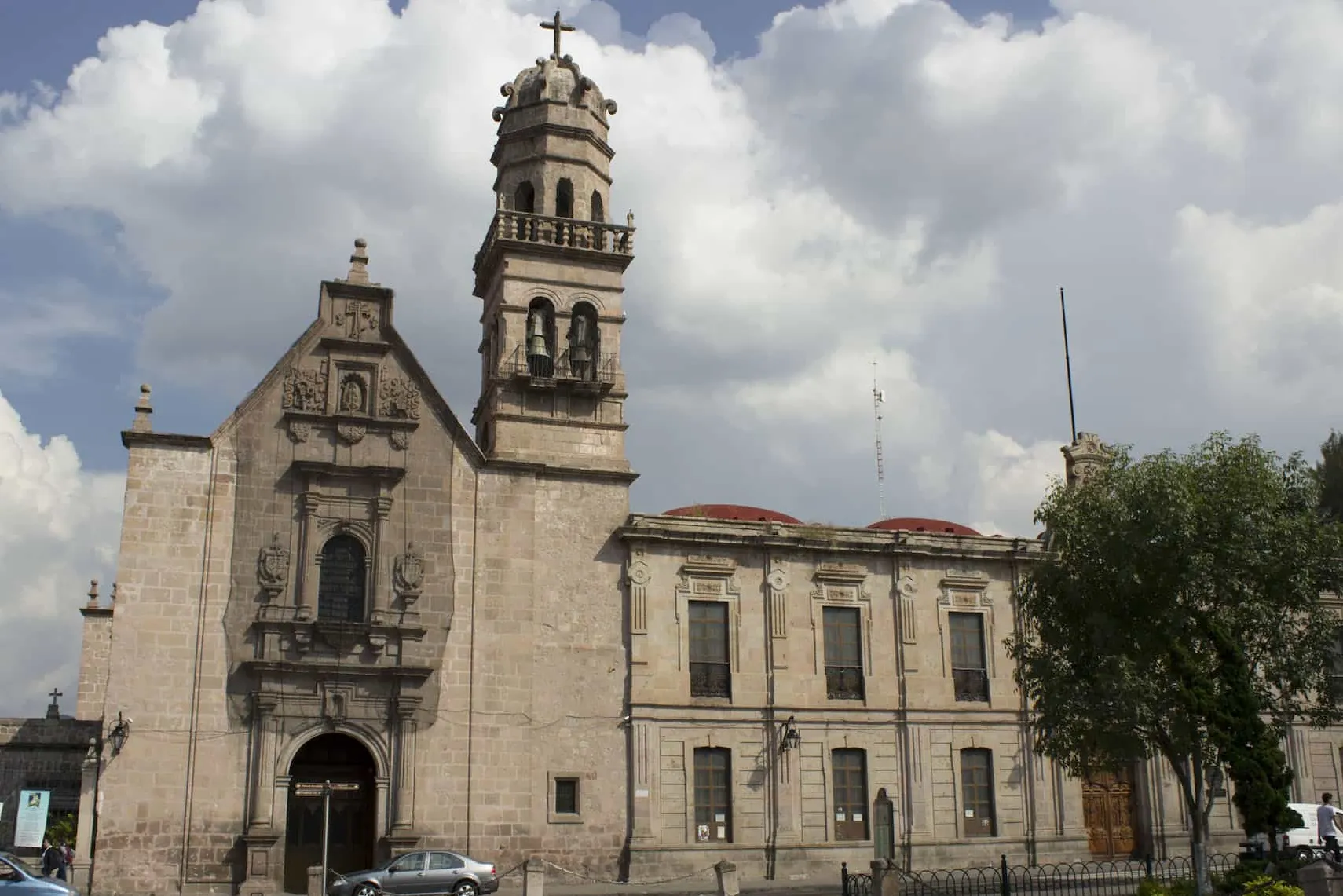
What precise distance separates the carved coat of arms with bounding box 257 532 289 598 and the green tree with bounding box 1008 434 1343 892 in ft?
53.1

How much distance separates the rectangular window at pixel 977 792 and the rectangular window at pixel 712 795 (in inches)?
252

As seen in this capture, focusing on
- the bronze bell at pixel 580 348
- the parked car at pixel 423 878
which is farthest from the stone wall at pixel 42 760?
the bronze bell at pixel 580 348

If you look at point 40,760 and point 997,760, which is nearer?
point 40,760

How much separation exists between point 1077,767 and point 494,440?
632 inches

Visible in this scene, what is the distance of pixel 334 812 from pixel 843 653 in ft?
42.9

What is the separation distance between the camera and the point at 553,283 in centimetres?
3478

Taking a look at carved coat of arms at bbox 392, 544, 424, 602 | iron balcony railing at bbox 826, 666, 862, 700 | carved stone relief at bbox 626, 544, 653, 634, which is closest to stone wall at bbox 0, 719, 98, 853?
carved coat of arms at bbox 392, 544, 424, 602

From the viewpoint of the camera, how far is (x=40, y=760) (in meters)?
30.2

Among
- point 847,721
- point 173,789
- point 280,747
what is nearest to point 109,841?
point 173,789

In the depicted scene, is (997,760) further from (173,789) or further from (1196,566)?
(173,789)

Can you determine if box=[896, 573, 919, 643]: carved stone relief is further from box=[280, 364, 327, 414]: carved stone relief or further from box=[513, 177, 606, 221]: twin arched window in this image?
box=[280, 364, 327, 414]: carved stone relief

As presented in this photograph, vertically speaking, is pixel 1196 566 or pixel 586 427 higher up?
pixel 586 427

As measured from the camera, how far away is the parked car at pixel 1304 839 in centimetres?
2325

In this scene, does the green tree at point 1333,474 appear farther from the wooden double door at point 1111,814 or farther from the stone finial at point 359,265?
the stone finial at point 359,265
